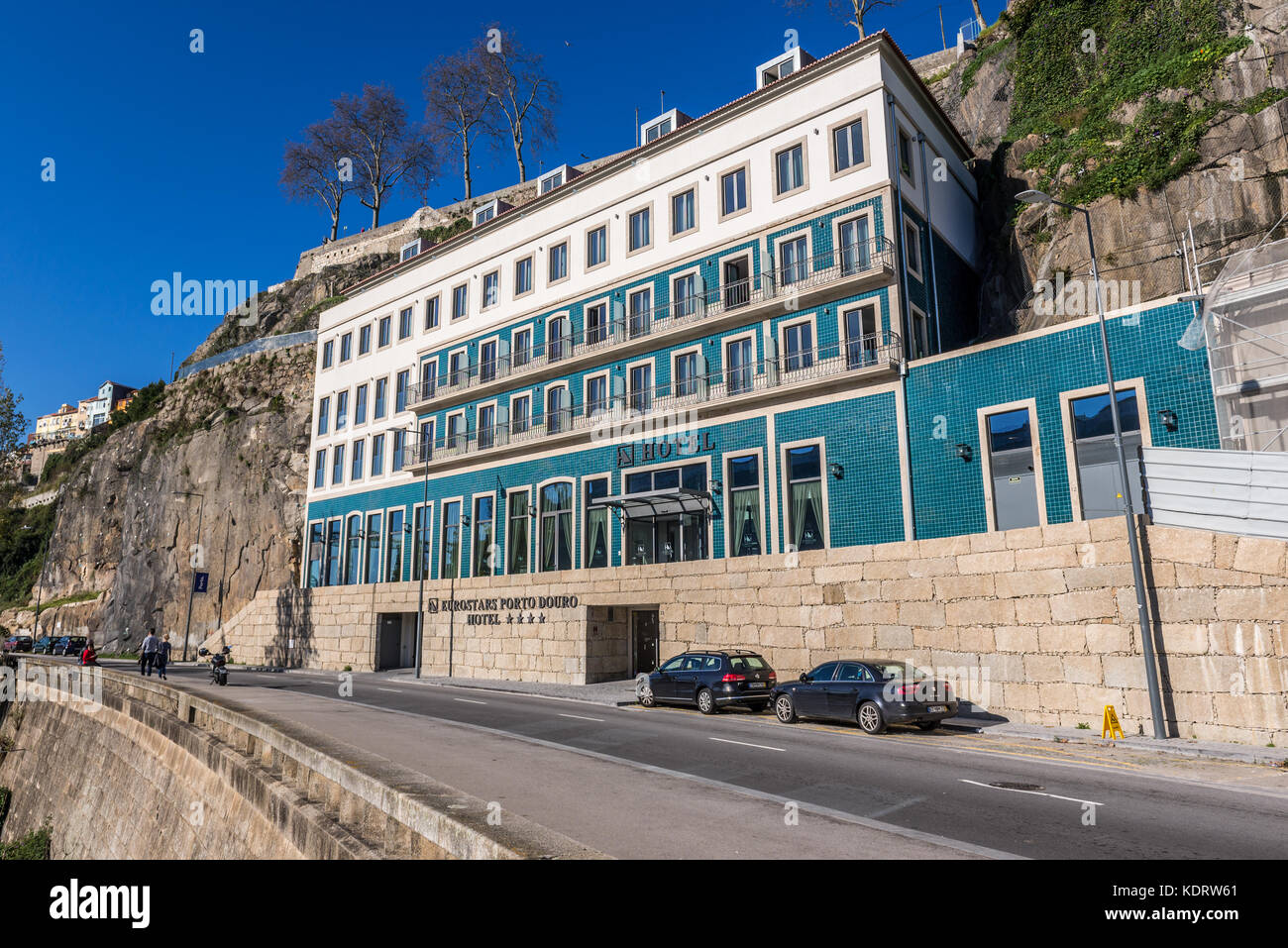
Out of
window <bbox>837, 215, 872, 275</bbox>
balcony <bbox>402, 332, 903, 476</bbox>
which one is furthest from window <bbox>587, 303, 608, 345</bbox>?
window <bbox>837, 215, 872, 275</bbox>

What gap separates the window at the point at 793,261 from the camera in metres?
29.1

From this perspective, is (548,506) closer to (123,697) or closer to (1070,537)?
(123,697)

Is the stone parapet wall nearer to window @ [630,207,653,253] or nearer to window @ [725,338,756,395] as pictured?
window @ [725,338,756,395]

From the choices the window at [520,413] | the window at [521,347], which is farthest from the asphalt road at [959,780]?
the window at [521,347]

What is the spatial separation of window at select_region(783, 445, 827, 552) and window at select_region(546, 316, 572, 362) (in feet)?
43.7

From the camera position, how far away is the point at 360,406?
48000 millimetres

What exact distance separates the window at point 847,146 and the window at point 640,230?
8876 millimetres

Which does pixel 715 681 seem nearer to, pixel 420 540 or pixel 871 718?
pixel 871 718

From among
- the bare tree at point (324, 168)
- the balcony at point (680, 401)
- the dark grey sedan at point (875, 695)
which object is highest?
the bare tree at point (324, 168)

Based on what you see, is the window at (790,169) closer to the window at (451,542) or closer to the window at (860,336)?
the window at (860,336)

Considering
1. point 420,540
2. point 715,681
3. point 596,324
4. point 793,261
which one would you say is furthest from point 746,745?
point 420,540

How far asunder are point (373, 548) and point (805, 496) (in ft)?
89.3
